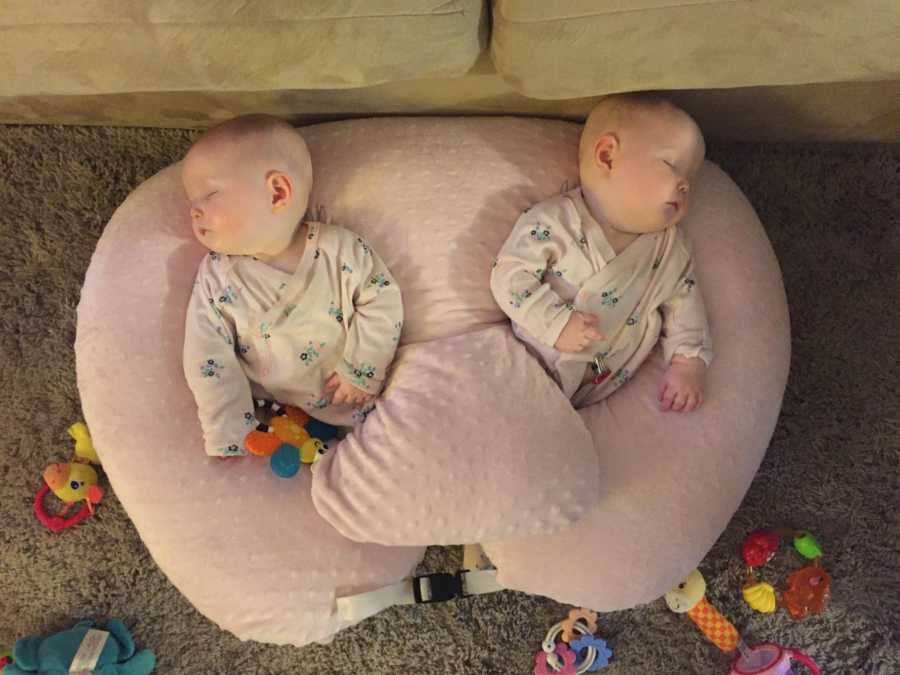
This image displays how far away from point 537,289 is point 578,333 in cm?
8

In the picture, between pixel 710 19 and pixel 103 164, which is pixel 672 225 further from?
pixel 103 164

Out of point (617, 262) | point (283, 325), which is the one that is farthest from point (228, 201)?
point (617, 262)

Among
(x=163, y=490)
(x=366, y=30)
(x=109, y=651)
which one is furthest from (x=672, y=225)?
(x=109, y=651)

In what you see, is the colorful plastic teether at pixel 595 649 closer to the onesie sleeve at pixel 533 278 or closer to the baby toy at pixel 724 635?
the baby toy at pixel 724 635

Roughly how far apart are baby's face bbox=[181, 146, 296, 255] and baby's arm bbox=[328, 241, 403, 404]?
13cm

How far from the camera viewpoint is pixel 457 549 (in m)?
1.33

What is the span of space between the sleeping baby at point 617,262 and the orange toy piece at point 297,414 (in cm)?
32

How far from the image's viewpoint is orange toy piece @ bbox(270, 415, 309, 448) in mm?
1139

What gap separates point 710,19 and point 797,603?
853mm

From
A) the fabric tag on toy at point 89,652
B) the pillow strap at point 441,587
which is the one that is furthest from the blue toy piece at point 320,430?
the fabric tag on toy at point 89,652

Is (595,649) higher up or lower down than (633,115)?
lower down

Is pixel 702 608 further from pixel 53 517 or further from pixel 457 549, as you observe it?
pixel 53 517

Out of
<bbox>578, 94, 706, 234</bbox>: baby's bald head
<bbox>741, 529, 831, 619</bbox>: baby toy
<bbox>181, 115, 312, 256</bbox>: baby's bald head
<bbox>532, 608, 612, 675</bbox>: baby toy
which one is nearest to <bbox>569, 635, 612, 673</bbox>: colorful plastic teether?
<bbox>532, 608, 612, 675</bbox>: baby toy

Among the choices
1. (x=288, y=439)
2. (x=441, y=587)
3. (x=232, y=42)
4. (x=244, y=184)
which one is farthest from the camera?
(x=441, y=587)
